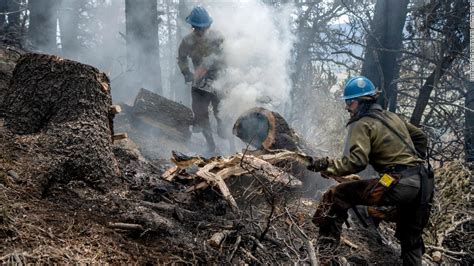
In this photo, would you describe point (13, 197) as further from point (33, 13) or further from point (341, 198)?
point (33, 13)

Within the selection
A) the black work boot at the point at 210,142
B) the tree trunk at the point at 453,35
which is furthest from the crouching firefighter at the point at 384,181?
the black work boot at the point at 210,142

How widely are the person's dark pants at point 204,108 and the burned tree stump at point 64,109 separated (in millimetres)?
3655

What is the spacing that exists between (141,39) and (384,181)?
8429 millimetres

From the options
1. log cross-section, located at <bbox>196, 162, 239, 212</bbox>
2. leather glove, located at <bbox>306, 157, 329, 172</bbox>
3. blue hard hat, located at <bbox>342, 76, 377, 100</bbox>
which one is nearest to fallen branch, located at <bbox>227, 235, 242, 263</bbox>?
log cross-section, located at <bbox>196, 162, 239, 212</bbox>

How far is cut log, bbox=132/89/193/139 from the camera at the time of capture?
27.2 ft

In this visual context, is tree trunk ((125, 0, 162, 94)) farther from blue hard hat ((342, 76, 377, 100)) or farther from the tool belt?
the tool belt

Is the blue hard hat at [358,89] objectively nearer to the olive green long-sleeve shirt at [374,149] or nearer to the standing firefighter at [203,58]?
the olive green long-sleeve shirt at [374,149]

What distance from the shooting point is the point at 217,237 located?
3.46 meters

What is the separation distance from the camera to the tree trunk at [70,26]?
17.6m

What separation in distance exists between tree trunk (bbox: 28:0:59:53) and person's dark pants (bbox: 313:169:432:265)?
10.1 meters

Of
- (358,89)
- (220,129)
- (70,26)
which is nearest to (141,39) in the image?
(220,129)

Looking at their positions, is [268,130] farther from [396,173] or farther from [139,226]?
[139,226]

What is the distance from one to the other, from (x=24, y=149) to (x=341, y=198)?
10.1 ft

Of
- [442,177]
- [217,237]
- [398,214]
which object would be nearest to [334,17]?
A: [442,177]
